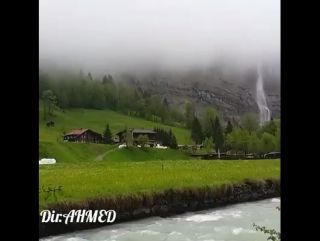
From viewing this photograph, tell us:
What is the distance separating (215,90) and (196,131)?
0.29 meters

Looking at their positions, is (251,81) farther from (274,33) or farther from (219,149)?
(219,149)

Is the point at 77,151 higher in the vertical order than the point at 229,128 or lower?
lower

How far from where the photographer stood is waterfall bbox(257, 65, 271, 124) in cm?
245

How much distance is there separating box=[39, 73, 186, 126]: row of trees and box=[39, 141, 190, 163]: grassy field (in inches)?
8.2

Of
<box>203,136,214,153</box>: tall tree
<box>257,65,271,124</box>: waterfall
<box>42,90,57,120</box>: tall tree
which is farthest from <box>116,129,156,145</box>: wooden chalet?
<box>257,65,271,124</box>: waterfall

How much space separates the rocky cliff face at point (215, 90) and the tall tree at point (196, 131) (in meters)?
0.06

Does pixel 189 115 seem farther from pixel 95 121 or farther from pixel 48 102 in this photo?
pixel 48 102

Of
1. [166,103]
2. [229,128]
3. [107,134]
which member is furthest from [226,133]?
[107,134]

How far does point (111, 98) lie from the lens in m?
2.48

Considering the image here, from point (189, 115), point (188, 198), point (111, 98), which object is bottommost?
point (188, 198)
